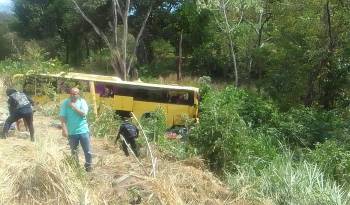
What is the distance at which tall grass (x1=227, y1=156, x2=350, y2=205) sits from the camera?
8891mm

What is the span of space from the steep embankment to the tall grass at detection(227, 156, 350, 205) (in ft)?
Result: 1.80

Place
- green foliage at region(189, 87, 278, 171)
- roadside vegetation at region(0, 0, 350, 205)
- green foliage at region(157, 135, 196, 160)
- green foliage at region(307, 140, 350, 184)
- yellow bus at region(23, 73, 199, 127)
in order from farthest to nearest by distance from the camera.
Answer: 1. yellow bus at region(23, 73, 199, 127)
2. green foliage at region(157, 135, 196, 160)
3. green foliage at region(189, 87, 278, 171)
4. green foliage at region(307, 140, 350, 184)
5. roadside vegetation at region(0, 0, 350, 205)

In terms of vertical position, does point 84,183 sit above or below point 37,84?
below

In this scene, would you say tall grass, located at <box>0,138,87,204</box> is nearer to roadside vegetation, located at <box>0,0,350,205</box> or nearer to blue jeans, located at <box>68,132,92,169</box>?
roadside vegetation, located at <box>0,0,350,205</box>

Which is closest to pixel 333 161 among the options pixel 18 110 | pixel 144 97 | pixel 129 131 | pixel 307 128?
pixel 129 131

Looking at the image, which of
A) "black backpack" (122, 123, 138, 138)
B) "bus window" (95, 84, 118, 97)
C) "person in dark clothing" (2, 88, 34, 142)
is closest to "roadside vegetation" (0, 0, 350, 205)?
"black backpack" (122, 123, 138, 138)

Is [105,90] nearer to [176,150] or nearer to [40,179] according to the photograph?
[176,150]

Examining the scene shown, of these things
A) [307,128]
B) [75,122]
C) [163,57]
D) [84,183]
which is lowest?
[307,128]

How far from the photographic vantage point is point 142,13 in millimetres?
40719

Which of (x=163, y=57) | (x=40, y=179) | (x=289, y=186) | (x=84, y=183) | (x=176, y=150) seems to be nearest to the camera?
(x=40, y=179)

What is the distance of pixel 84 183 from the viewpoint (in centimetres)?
794

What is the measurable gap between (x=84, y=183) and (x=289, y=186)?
3.64 m

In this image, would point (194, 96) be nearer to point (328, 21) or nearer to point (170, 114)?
point (170, 114)

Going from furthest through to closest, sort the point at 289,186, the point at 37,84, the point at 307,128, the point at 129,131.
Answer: the point at 37,84
the point at 307,128
the point at 129,131
the point at 289,186
